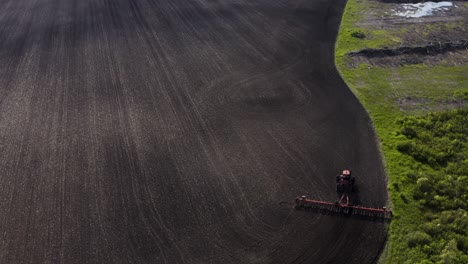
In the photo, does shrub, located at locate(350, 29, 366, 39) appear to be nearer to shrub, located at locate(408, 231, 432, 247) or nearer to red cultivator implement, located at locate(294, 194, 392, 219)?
red cultivator implement, located at locate(294, 194, 392, 219)

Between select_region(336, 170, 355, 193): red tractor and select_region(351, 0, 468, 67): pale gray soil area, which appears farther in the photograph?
select_region(351, 0, 468, 67): pale gray soil area

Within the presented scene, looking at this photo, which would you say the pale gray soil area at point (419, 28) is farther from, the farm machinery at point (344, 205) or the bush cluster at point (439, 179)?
the farm machinery at point (344, 205)

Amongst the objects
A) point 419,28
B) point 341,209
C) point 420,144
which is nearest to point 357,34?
point 419,28

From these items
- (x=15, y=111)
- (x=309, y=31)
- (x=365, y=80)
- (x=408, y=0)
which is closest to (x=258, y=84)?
(x=365, y=80)

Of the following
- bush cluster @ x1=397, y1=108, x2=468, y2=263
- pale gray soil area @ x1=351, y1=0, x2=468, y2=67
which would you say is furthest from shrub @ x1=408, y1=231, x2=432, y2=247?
pale gray soil area @ x1=351, y1=0, x2=468, y2=67

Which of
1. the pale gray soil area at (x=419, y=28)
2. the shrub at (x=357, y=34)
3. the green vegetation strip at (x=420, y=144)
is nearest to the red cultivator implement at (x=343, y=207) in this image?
the green vegetation strip at (x=420, y=144)

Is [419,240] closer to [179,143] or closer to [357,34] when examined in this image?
[179,143]
